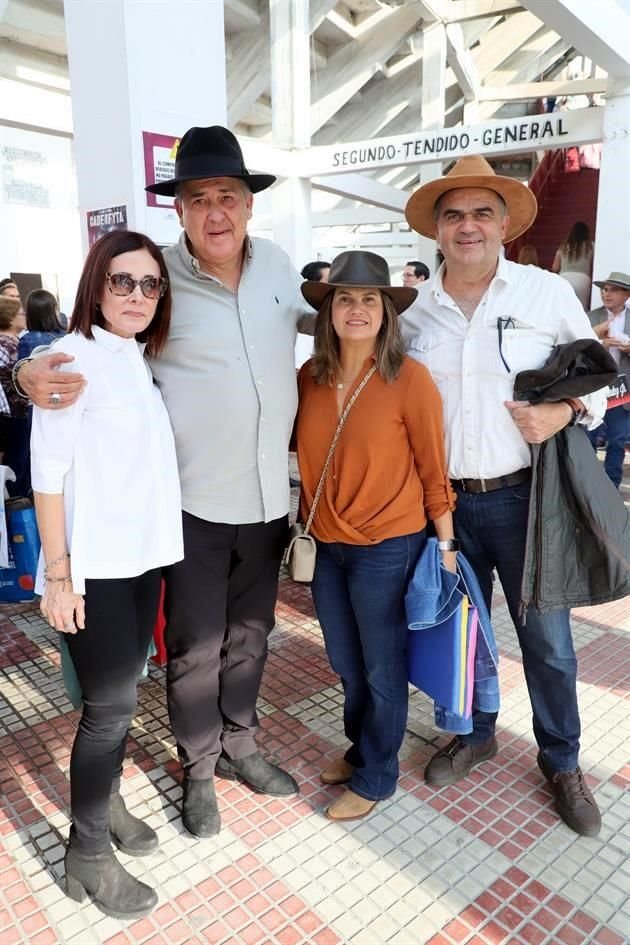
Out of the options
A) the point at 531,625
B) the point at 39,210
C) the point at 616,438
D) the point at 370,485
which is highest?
the point at 39,210

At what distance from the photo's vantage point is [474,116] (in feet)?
45.5

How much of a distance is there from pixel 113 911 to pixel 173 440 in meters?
1.32

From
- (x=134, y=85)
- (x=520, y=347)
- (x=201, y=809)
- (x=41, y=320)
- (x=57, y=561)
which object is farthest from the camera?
(x=41, y=320)

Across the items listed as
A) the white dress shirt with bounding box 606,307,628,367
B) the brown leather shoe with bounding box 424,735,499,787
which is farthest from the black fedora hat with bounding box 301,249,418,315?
the white dress shirt with bounding box 606,307,628,367

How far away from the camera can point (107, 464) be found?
180 cm

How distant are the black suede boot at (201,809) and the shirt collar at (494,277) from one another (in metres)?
1.80

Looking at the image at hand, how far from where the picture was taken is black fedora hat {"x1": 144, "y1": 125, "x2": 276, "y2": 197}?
2074mm

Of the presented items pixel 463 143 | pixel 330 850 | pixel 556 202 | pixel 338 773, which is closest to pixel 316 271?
pixel 463 143

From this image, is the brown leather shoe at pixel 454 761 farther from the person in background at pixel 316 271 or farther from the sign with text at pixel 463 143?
the sign with text at pixel 463 143

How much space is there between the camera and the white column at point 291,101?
838 cm

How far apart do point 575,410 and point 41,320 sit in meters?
4.03

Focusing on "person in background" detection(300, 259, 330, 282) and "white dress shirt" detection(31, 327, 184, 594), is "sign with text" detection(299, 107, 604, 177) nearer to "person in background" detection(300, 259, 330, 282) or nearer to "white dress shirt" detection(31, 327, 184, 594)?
"person in background" detection(300, 259, 330, 282)

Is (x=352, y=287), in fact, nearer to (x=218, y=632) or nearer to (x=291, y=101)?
(x=218, y=632)

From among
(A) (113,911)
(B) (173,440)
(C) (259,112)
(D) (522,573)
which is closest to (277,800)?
(A) (113,911)
